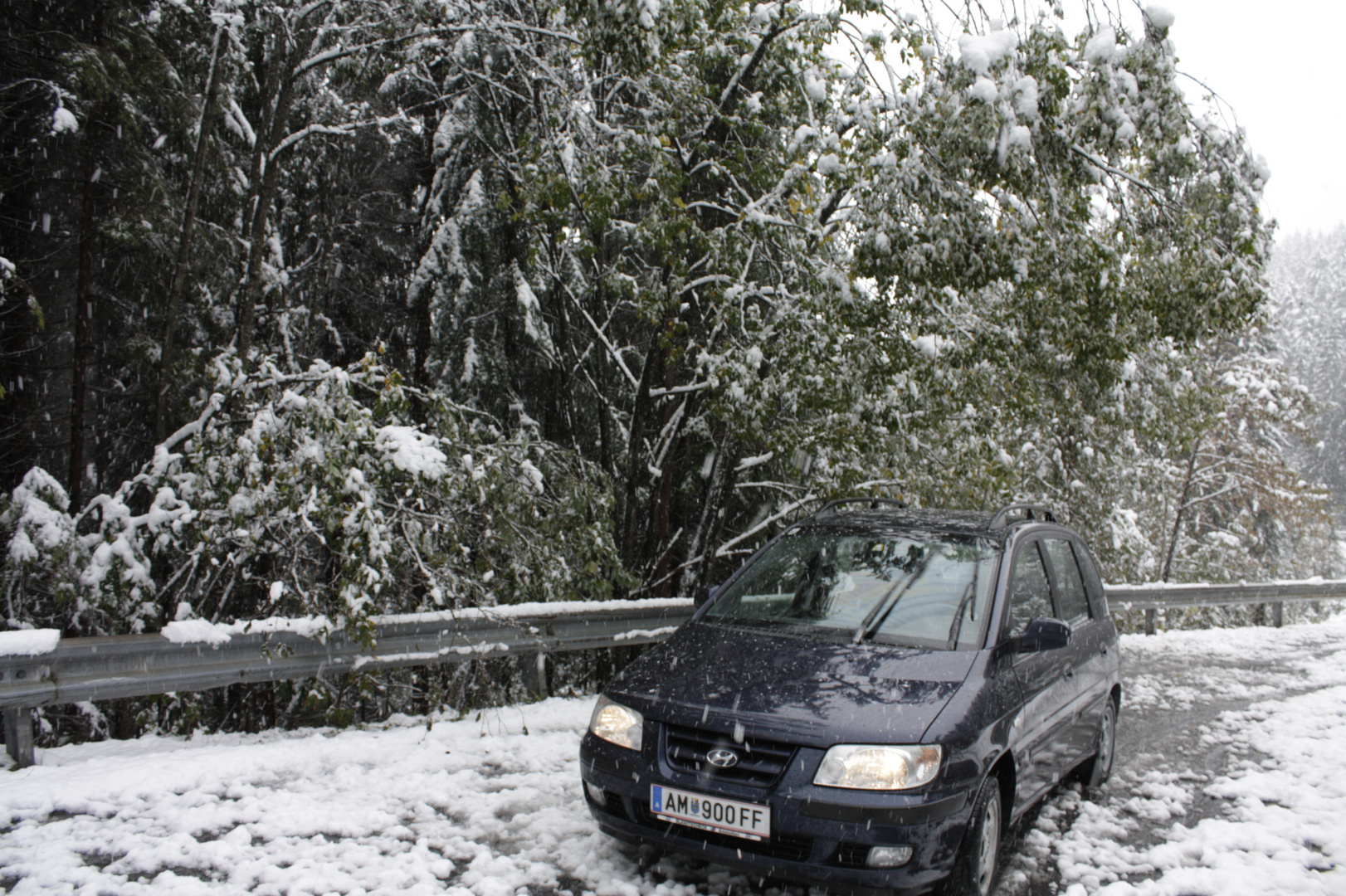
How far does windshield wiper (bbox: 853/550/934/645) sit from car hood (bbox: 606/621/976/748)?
159mm

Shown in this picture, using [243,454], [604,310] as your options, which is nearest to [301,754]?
[243,454]

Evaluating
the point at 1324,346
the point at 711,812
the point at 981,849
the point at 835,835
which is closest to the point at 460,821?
the point at 711,812

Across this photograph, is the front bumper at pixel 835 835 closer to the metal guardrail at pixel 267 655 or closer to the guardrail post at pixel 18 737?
the metal guardrail at pixel 267 655

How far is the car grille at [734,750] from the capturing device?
11.9 ft

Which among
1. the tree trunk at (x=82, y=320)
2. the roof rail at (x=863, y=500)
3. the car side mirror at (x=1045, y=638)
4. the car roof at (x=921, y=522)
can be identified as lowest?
the car side mirror at (x=1045, y=638)

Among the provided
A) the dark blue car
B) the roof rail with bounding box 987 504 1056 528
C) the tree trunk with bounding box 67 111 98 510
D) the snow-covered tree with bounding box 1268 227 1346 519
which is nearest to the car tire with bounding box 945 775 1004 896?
the dark blue car

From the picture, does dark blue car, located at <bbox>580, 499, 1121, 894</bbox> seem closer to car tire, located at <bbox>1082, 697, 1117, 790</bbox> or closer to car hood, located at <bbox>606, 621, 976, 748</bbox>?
car hood, located at <bbox>606, 621, 976, 748</bbox>

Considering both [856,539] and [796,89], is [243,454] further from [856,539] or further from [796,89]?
[796,89]

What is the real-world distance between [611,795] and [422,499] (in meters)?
3.42

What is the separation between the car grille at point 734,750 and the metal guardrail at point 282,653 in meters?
2.79

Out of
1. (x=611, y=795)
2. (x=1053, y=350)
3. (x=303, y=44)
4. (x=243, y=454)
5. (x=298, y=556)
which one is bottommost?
(x=611, y=795)

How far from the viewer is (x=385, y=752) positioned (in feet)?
18.7

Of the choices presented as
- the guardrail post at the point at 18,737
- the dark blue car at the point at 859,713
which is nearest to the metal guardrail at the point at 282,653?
the guardrail post at the point at 18,737

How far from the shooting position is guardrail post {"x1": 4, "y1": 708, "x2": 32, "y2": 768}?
484cm
